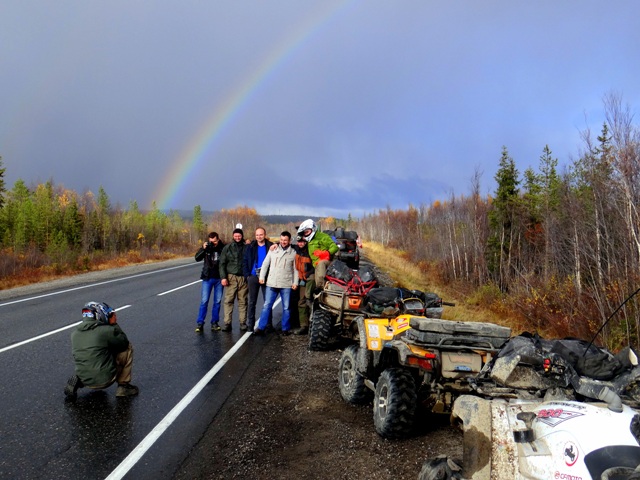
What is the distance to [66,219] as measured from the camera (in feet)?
169

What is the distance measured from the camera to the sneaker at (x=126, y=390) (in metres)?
5.61

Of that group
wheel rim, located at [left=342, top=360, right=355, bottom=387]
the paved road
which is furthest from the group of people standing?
wheel rim, located at [left=342, top=360, right=355, bottom=387]

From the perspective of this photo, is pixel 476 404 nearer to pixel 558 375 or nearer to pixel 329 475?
pixel 558 375

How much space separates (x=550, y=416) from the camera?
2.58 meters

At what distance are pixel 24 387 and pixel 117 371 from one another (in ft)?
4.27

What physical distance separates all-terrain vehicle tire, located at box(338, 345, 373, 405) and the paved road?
1473 mm

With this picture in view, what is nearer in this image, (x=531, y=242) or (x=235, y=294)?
(x=235, y=294)

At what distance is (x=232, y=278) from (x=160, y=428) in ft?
17.0

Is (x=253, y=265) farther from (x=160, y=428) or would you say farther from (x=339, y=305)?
(x=160, y=428)

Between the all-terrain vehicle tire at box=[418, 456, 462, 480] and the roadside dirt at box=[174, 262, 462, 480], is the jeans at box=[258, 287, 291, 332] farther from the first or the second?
the all-terrain vehicle tire at box=[418, 456, 462, 480]

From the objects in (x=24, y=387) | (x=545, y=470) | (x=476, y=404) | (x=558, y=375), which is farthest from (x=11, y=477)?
(x=558, y=375)

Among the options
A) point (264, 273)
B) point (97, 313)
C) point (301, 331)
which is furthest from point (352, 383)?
point (264, 273)

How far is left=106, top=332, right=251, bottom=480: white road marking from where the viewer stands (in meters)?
3.87

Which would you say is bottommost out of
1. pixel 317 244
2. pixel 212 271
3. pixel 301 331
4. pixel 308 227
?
pixel 301 331
